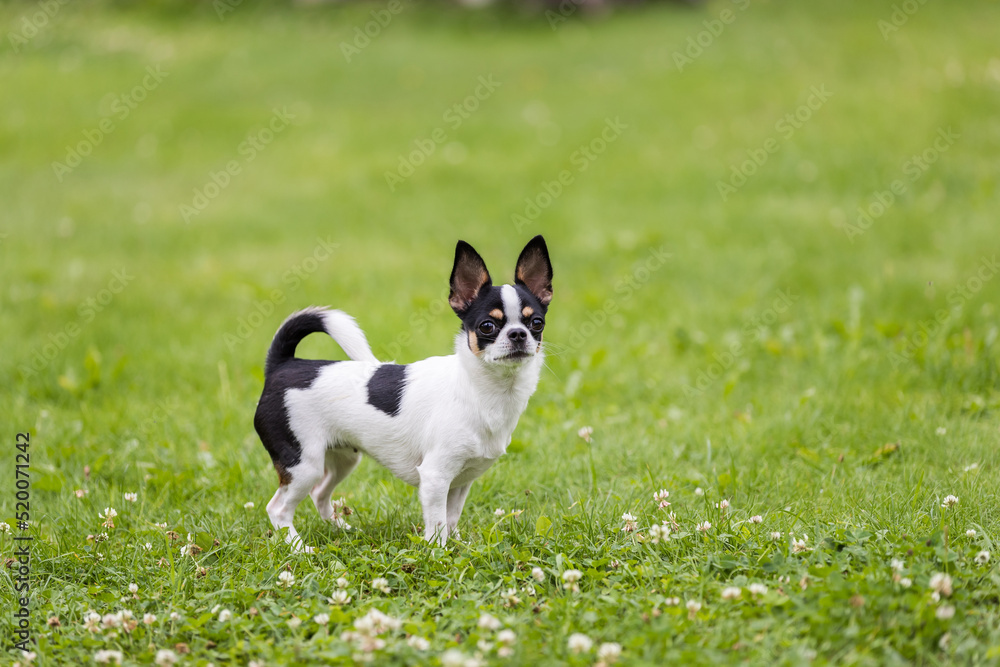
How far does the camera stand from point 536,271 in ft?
11.9

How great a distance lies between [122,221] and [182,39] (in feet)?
24.4

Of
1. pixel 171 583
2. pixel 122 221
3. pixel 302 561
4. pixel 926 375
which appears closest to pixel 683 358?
pixel 926 375

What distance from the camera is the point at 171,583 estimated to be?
10.8ft

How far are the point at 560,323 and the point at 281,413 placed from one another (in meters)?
3.28

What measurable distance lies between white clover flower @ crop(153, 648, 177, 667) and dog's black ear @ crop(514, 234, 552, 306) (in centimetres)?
185
